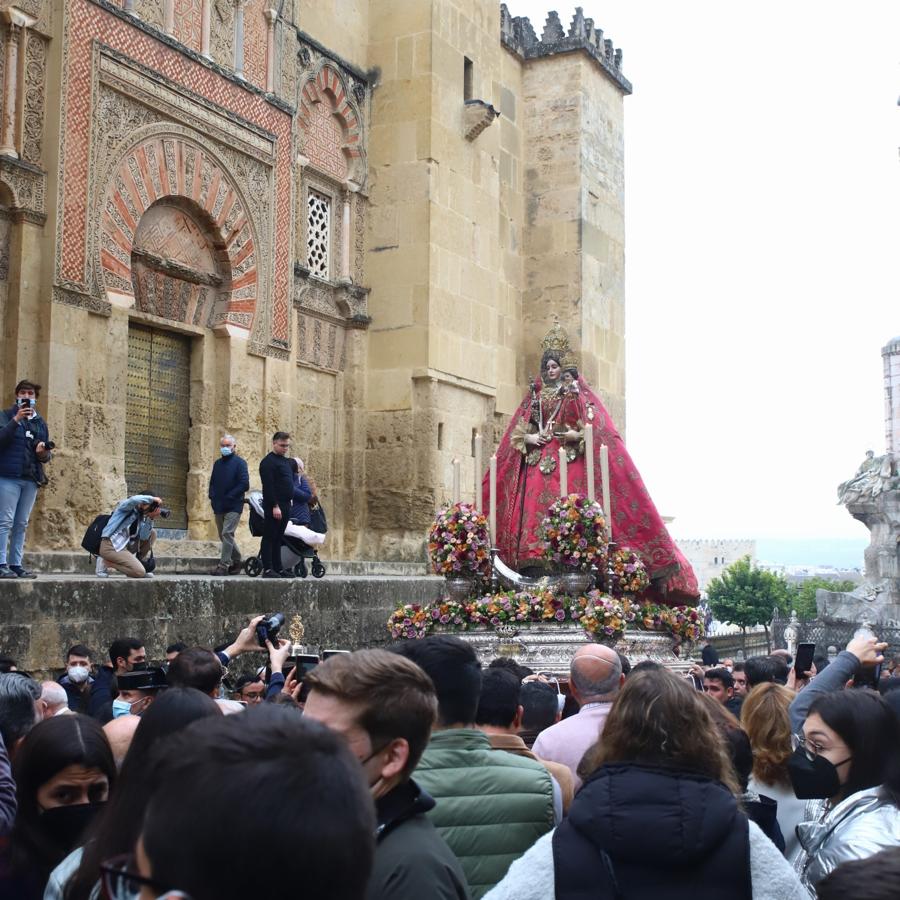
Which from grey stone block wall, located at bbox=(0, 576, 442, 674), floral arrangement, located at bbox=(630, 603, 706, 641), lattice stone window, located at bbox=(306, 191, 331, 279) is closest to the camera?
grey stone block wall, located at bbox=(0, 576, 442, 674)

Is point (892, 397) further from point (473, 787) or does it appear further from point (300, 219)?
point (473, 787)

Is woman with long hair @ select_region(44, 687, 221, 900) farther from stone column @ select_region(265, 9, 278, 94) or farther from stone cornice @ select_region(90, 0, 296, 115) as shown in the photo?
stone column @ select_region(265, 9, 278, 94)

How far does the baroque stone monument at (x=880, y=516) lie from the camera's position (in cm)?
2762

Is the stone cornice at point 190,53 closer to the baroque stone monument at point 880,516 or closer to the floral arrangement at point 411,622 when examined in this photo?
the floral arrangement at point 411,622

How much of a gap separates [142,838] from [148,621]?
822cm

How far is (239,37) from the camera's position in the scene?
1434 cm

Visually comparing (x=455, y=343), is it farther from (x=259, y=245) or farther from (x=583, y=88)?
(x=583, y=88)

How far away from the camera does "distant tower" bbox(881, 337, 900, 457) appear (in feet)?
96.6

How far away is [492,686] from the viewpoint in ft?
12.3

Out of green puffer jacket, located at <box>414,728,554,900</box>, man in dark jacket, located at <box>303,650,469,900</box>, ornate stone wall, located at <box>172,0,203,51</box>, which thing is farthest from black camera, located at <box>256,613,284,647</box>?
ornate stone wall, located at <box>172,0,203,51</box>

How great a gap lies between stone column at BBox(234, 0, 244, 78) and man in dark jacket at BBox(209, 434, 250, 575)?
4.96 m

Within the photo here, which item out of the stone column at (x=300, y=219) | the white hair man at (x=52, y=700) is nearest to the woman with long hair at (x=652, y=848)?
the white hair man at (x=52, y=700)

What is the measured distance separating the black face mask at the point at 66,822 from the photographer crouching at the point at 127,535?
285 inches

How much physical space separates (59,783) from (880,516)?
28.1 meters
